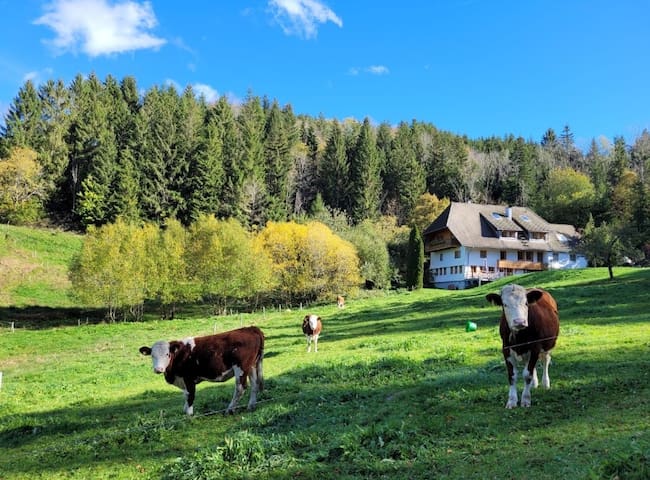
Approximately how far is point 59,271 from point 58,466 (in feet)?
182

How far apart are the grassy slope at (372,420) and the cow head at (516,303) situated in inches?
60.4

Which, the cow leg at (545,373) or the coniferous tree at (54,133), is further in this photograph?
the coniferous tree at (54,133)

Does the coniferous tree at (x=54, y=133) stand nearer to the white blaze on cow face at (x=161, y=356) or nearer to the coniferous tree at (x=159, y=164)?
the coniferous tree at (x=159, y=164)

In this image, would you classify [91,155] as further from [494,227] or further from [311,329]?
[311,329]

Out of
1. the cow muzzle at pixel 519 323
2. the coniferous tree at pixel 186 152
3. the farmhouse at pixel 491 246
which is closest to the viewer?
the cow muzzle at pixel 519 323

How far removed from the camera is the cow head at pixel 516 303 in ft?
29.2

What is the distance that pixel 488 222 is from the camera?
6925 cm

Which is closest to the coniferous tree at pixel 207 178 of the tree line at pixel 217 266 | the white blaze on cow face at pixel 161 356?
→ the tree line at pixel 217 266

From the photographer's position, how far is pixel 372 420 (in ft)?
29.9

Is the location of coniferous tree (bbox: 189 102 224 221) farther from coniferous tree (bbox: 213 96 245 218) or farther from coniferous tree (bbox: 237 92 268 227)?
coniferous tree (bbox: 237 92 268 227)

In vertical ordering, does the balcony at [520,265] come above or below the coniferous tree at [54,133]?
below

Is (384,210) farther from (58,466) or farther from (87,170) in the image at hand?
(58,466)

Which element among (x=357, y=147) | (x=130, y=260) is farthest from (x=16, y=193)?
(x=357, y=147)

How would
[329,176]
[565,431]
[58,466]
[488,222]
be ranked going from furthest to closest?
[329,176]
[488,222]
[58,466]
[565,431]
